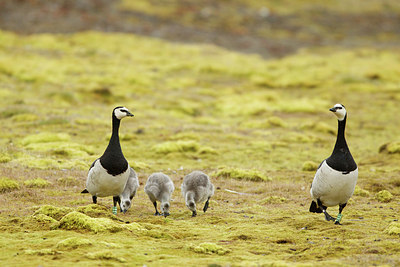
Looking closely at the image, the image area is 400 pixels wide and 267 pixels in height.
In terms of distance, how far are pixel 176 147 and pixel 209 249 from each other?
1896cm

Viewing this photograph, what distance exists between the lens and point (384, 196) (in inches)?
723

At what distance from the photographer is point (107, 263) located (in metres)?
8.99

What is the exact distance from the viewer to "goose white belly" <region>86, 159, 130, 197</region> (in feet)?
45.9

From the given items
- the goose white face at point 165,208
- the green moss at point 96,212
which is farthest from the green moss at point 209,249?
the goose white face at point 165,208

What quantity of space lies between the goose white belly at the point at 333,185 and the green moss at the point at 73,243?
6723 mm

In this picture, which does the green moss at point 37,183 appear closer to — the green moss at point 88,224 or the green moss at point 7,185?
the green moss at point 7,185

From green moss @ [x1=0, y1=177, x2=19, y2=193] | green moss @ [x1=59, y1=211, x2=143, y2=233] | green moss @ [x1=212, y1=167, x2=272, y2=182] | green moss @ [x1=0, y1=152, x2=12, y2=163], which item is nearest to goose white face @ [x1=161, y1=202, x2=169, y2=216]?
green moss @ [x1=59, y1=211, x2=143, y2=233]

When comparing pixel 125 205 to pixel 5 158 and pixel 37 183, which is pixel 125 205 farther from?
pixel 5 158

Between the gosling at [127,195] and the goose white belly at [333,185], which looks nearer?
the goose white belly at [333,185]

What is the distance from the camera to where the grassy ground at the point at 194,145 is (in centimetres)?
1065

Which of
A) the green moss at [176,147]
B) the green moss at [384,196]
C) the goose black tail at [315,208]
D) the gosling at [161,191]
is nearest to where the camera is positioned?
the goose black tail at [315,208]

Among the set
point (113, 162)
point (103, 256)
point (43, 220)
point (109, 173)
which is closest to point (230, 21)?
point (113, 162)

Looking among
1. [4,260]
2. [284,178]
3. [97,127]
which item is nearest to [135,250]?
[4,260]

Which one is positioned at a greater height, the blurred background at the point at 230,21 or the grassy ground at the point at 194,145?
the blurred background at the point at 230,21
